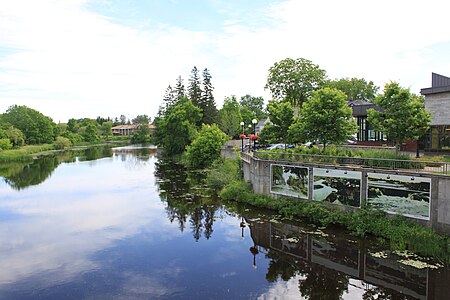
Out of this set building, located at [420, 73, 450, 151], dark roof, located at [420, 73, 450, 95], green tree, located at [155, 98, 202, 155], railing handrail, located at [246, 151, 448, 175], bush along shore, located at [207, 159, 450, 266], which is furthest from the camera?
green tree, located at [155, 98, 202, 155]

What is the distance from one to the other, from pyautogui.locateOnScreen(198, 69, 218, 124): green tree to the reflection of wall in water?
160 ft

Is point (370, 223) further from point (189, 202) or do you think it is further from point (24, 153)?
point (24, 153)

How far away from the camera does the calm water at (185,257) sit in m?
12.8

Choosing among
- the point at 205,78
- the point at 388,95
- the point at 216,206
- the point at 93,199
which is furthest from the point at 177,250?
the point at 205,78

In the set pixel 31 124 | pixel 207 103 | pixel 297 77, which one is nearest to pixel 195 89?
pixel 207 103

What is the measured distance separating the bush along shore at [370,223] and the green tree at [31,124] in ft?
265

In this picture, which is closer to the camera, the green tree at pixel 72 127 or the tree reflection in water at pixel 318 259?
the tree reflection in water at pixel 318 259

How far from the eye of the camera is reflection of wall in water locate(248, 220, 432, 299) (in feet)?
42.1

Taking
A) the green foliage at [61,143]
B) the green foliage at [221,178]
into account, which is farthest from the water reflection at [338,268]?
the green foliage at [61,143]

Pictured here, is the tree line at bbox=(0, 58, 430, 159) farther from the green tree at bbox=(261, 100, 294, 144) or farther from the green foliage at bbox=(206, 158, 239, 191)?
the green foliage at bbox=(206, 158, 239, 191)

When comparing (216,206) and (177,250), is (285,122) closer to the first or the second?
(216,206)

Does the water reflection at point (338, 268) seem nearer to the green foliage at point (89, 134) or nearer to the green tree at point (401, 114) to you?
the green tree at point (401, 114)

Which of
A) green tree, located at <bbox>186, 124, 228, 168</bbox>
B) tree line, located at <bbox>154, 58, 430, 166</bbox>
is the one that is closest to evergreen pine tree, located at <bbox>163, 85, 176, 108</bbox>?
tree line, located at <bbox>154, 58, 430, 166</bbox>

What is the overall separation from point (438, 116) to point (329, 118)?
9249mm
